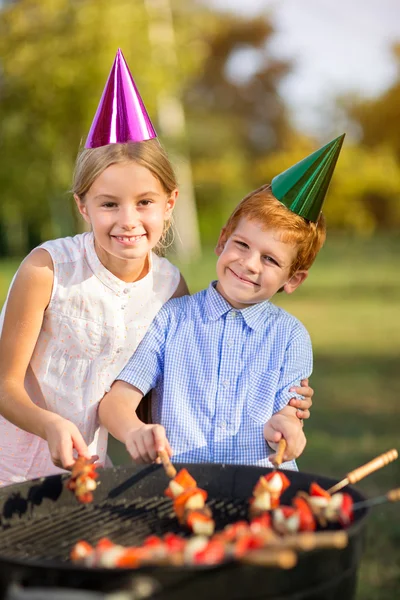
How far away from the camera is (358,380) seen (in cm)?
753

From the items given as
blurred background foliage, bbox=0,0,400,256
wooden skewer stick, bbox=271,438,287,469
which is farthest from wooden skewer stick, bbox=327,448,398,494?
blurred background foliage, bbox=0,0,400,256

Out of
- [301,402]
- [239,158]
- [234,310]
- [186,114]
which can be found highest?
[186,114]

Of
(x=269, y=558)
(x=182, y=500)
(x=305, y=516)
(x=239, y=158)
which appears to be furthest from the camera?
(x=239, y=158)

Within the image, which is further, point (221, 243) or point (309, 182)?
point (221, 243)

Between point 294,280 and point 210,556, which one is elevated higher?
point 294,280

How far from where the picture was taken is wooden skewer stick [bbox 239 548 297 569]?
1354 millimetres

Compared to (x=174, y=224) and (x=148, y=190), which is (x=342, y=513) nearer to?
(x=148, y=190)

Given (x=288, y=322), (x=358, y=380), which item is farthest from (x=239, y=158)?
(x=288, y=322)

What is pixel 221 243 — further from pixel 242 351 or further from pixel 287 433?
pixel 287 433

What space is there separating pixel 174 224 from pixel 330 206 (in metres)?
20.7

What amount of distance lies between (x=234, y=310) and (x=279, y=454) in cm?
47

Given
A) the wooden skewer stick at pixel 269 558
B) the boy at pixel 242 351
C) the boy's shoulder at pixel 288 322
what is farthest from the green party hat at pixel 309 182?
the wooden skewer stick at pixel 269 558

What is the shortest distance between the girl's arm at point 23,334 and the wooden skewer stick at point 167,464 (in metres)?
0.34

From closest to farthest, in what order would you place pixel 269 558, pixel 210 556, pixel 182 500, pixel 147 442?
pixel 269 558 → pixel 210 556 → pixel 182 500 → pixel 147 442
